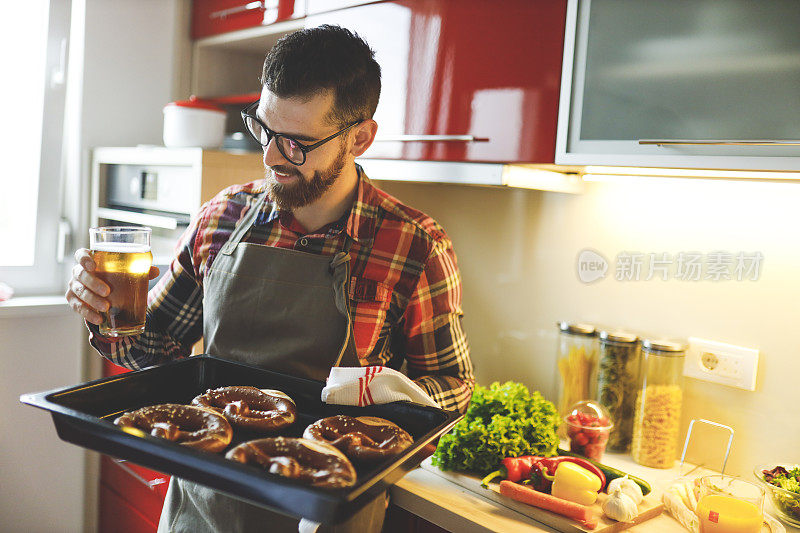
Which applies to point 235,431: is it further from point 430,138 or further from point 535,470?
point 430,138

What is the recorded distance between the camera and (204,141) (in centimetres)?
208

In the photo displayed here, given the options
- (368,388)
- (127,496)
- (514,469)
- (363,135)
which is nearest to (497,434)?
(514,469)

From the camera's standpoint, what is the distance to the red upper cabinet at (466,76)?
1439 millimetres

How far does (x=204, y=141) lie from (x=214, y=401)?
1.22 m

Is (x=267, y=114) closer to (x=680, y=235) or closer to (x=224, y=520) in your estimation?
(x=224, y=520)

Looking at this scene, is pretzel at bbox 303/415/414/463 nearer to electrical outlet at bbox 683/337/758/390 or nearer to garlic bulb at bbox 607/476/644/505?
garlic bulb at bbox 607/476/644/505

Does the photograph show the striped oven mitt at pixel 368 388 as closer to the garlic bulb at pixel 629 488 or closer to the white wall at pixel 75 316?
the garlic bulb at pixel 629 488

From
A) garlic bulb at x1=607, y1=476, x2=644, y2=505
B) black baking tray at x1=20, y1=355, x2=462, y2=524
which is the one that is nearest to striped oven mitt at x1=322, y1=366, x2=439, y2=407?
black baking tray at x1=20, y1=355, x2=462, y2=524

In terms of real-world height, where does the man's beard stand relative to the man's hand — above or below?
above

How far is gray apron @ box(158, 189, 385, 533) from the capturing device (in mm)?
1256

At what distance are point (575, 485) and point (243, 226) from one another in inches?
33.6

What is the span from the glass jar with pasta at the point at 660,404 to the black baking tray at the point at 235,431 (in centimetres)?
73

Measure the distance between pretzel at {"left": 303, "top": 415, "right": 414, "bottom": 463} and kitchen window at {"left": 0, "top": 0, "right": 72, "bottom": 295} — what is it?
1.88 meters

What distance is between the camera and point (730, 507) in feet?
3.89
